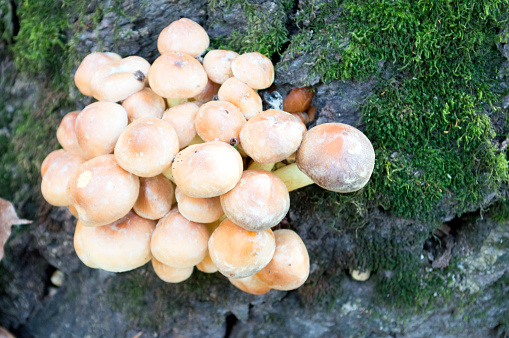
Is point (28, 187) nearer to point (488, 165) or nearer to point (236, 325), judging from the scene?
point (236, 325)

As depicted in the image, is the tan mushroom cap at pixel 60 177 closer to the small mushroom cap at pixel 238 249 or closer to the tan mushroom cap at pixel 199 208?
the tan mushroom cap at pixel 199 208

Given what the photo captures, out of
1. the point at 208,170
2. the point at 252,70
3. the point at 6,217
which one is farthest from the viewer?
the point at 6,217

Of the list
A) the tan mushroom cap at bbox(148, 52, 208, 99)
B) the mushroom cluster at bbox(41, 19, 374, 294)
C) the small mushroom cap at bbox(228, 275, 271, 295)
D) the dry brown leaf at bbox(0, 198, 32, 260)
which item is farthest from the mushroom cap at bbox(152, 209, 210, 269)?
the dry brown leaf at bbox(0, 198, 32, 260)

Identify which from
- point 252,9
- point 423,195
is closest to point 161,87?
point 252,9

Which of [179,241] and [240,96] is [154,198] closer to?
[179,241]

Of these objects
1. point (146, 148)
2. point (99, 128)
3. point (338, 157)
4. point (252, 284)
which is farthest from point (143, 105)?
point (252, 284)

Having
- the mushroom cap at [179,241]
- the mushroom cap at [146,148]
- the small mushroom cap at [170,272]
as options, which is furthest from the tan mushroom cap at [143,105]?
the small mushroom cap at [170,272]
